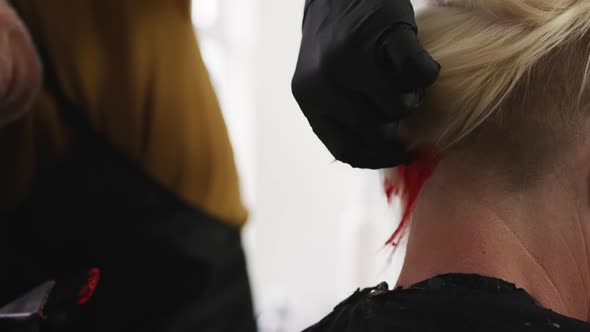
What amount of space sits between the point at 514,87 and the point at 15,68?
28.6 inches

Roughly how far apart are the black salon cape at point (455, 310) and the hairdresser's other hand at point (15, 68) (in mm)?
616

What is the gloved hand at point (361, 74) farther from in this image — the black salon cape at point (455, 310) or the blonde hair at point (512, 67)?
the black salon cape at point (455, 310)

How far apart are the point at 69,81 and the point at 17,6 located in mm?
146

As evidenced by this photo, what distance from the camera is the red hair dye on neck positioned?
835 mm

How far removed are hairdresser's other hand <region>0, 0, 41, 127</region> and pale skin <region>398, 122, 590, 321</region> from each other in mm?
645

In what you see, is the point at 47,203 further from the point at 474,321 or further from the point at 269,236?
the point at 269,236

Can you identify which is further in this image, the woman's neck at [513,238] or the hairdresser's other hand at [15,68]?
the hairdresser's other hand at [15,68]

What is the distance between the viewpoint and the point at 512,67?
0.75 metres

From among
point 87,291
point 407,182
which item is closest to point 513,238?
point 407,182

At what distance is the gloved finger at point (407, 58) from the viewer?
0.70m

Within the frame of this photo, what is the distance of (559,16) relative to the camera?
2.45 feet

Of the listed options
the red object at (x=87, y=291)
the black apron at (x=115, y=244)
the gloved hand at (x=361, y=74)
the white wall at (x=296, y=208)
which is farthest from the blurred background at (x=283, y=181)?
the gloved hand at (x=361, y=74)

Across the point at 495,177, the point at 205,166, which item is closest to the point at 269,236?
the point at 205,166

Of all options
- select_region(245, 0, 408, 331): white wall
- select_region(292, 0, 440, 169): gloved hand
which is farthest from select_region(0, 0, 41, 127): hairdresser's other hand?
select_region(245, 0, 408, 331): white wall
